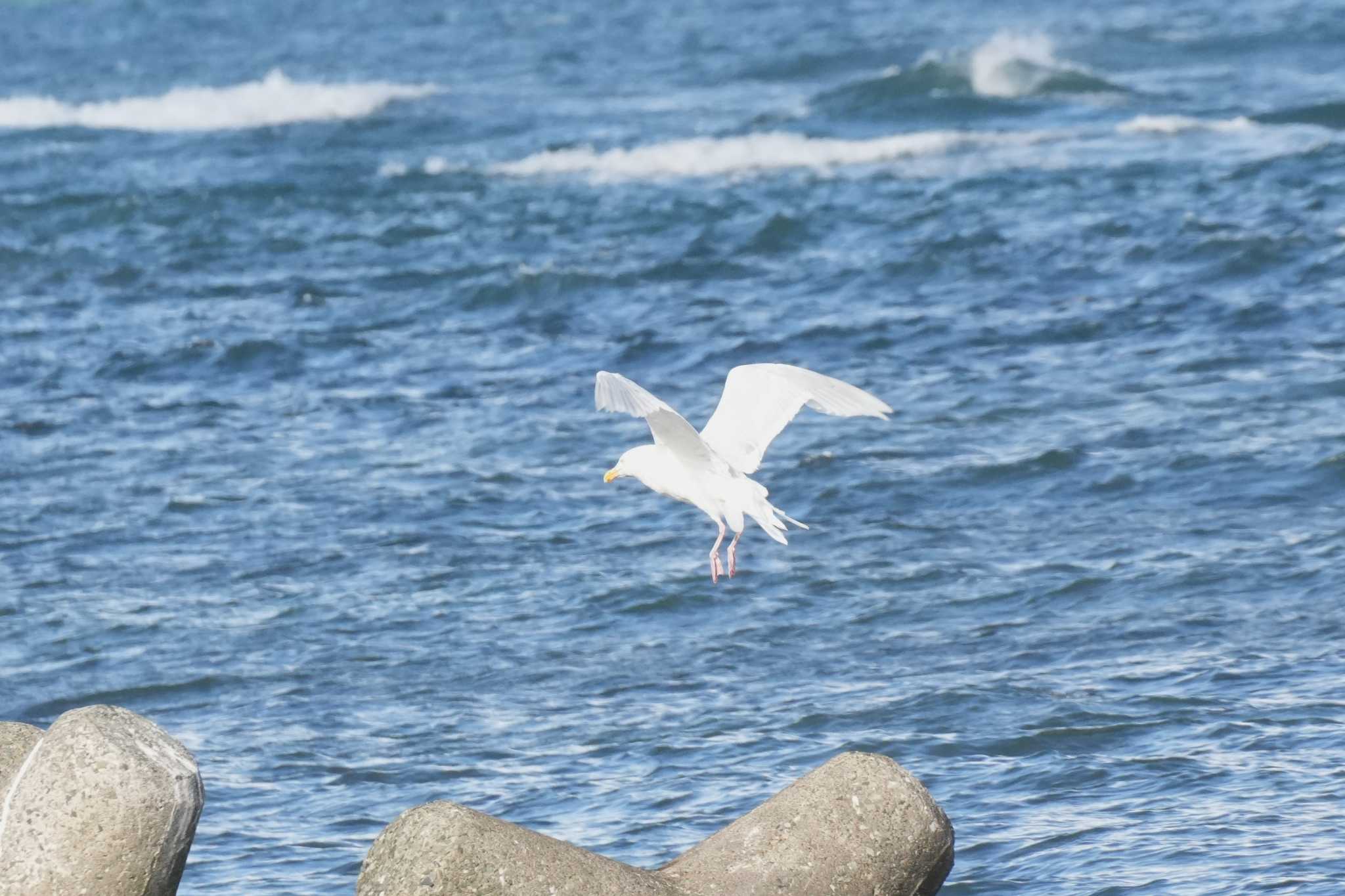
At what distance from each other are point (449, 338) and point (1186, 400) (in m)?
7.14

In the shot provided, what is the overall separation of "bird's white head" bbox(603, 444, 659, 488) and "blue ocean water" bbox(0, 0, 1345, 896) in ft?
4.78

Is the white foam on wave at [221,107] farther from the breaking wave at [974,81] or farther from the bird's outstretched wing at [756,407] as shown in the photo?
the bird's outstretched wing at [756,407]

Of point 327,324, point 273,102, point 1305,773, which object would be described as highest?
point 273,102

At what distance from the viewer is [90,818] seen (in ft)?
22.8

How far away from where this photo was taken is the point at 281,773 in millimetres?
10203

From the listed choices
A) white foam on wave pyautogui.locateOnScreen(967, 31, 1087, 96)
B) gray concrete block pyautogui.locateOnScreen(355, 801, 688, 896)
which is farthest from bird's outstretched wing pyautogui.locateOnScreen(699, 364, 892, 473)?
white foam on wave pyautogui.locateOnScreen(967, 31, 1087, 96)

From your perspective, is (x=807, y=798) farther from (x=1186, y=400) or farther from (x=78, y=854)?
(x=1186, y=400)

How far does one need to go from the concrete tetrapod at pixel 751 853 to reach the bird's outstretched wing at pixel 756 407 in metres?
2.41

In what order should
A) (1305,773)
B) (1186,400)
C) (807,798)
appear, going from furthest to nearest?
(1186,400) < (1305,773) < (807,798)

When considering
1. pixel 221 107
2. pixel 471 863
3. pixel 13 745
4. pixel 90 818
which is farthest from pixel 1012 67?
pixel 90 818

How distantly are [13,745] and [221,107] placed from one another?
3114 centimetres

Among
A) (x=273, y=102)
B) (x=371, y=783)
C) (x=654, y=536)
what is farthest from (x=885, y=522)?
(x=273, y=102)

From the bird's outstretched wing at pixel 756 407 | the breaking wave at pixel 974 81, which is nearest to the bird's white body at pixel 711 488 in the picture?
the bird's outstretched wing at pixel 756 407

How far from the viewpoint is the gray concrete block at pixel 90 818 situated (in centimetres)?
695
